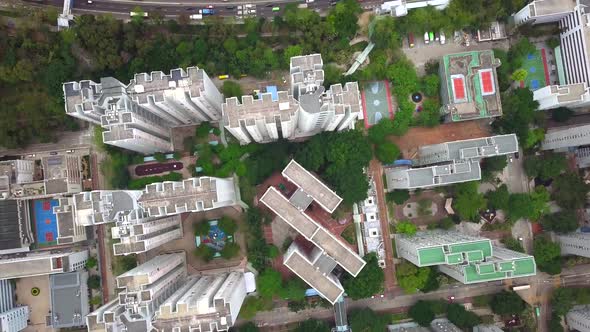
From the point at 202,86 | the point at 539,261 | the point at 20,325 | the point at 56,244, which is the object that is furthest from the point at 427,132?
the point at 20,325

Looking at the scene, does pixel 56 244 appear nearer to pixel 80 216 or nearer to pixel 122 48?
pixel 80 216

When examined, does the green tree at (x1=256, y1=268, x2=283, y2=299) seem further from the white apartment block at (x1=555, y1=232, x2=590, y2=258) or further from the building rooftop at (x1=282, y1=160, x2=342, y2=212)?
the white apartment block at (x1=555, y1=232, x2=590, y2=258)

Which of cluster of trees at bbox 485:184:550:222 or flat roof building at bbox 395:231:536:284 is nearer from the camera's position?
flat roof building at bbox 395:231:536:284

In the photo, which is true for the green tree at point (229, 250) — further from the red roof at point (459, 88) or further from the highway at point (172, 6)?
the red roof at point (459, 88)

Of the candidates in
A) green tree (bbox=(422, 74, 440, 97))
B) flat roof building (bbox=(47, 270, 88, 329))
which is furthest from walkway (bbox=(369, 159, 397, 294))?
flat roof building (bbox=(47, 270, 88, 329))

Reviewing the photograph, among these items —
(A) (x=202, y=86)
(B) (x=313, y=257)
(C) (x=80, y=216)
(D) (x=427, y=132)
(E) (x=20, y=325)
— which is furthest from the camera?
(D) (x=427, y=132)

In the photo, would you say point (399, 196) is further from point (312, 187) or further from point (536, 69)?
point (536, 69)
